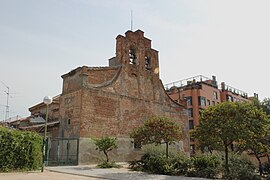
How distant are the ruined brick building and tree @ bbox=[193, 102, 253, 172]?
9907mm

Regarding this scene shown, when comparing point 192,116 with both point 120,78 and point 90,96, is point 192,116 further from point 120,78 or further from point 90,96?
point 90,96

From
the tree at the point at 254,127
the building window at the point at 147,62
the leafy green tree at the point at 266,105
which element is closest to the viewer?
the tree at the point at 254,127

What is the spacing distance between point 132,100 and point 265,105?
42.9 feet

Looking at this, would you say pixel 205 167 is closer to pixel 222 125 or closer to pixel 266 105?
pixel 222 125

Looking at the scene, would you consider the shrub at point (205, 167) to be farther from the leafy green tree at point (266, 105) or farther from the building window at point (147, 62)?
the building window at point (147, 62)

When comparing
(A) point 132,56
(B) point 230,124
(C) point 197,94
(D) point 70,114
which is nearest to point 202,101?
(C) point 197,94

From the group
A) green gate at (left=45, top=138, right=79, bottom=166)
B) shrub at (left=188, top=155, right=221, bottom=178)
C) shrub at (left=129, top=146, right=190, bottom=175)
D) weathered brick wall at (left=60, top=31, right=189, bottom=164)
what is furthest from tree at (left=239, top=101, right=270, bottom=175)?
green gate at (left=45, top=138, right=79, bottom=166)

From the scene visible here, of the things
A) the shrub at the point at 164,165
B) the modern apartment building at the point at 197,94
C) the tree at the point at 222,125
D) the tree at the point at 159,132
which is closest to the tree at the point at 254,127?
the tree at the point at 222,125

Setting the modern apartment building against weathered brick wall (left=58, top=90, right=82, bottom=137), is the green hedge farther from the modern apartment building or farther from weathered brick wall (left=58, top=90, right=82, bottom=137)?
the modern apartment building

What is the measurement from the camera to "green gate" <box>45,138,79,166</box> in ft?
63.5

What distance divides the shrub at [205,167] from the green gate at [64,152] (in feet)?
31.6

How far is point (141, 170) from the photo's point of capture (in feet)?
51.2

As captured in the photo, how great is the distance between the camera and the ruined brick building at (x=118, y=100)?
20.8 meters

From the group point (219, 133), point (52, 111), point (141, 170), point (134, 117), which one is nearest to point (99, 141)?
point (141, 170)
